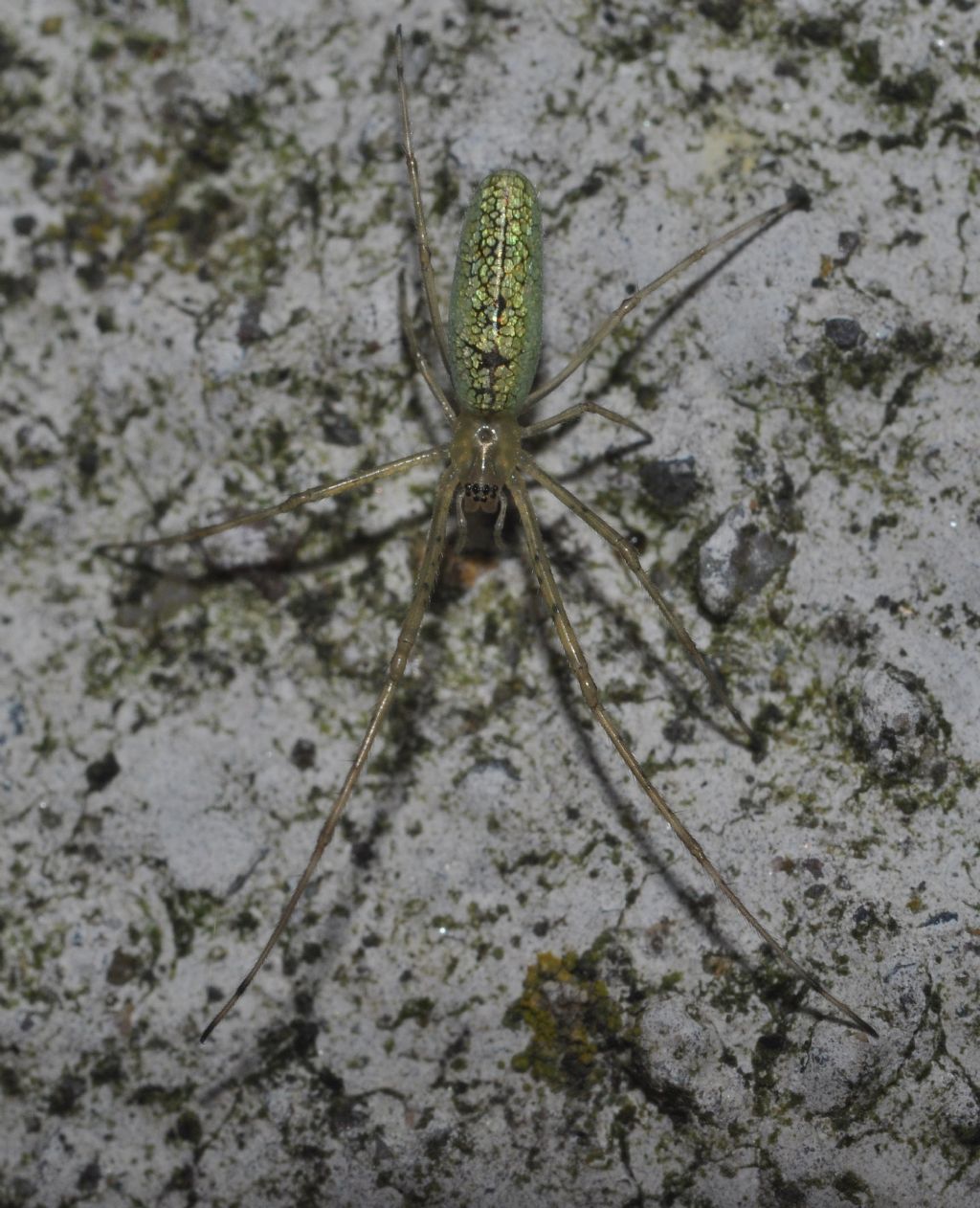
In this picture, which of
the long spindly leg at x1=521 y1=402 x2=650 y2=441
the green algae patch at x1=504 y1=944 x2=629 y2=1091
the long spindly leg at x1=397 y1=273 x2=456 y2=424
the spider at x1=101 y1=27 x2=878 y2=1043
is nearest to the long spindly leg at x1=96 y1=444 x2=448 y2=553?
the spider at x1=101 y1=27 x2=878 y2=1043

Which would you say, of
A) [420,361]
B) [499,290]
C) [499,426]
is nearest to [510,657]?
[499,426]

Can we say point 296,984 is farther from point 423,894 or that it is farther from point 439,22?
point 439,22

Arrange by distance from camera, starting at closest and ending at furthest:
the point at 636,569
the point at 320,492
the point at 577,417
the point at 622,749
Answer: the point at 622,749
the point at 636,569
the point at 320,492
the point at 577,417

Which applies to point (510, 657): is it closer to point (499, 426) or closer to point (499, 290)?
point (499, 426)

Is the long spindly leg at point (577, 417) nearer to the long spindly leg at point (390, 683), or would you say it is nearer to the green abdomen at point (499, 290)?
the green abdomen at point (499, 290)

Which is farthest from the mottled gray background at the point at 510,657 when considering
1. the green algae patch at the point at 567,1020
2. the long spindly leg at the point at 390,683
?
the long spindly leg at the point at 390,683

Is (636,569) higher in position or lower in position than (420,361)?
lower

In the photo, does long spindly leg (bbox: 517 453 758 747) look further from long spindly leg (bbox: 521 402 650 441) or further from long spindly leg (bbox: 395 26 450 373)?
long spindly leg (bbox: 395 26 450 373)

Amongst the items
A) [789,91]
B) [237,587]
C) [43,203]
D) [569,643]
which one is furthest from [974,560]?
[43,203]
